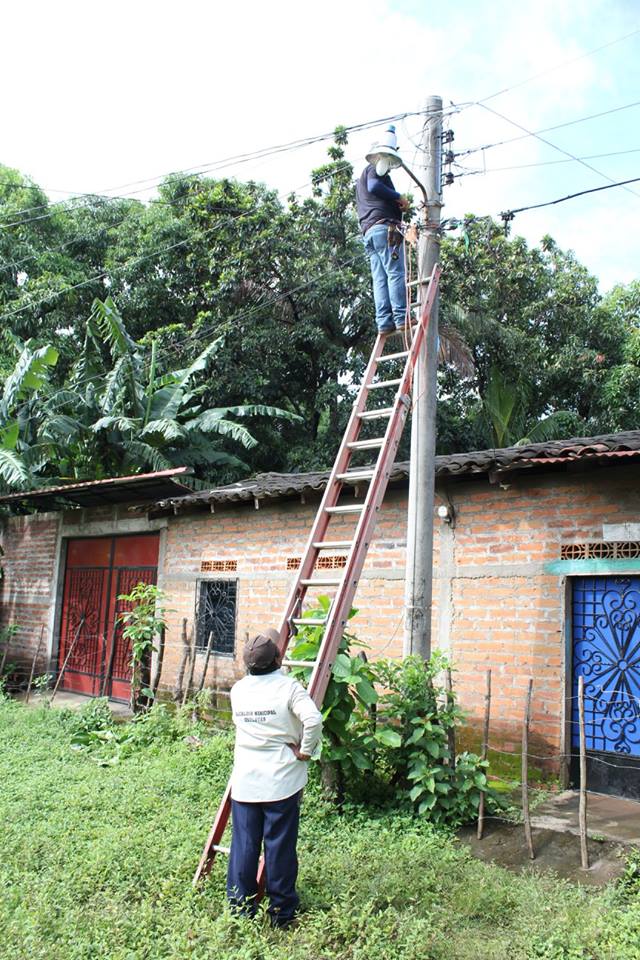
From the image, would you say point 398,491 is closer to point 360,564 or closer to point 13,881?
point 360,564

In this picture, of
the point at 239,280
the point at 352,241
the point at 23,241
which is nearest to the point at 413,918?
the point at 239,280

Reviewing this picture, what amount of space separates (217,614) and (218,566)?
1.96 ft

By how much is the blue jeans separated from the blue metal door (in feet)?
8.88

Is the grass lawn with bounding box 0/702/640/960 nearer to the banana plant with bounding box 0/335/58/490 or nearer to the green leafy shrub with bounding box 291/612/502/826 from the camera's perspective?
the green leafy shrub with bounding box 291/612/502/826

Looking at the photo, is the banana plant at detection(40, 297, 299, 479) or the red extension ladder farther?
the banana plant at detection(40, 297, 299, 479)

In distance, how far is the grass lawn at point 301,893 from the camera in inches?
Result: 146

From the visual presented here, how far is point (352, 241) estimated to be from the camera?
1697 cm

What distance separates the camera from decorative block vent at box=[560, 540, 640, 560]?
20.6 ft

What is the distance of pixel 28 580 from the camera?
13625 mm

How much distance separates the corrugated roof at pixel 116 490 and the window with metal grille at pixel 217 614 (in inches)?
57.1

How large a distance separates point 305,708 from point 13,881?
201 centimetres

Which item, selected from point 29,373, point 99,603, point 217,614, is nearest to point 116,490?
point 99,603

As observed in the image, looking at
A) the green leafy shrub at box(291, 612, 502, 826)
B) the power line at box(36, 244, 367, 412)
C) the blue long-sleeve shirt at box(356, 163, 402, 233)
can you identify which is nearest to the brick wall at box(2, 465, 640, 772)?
the green leafy shrub at box(291, 612, 502, 826)

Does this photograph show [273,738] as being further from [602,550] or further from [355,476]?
[602,550]
